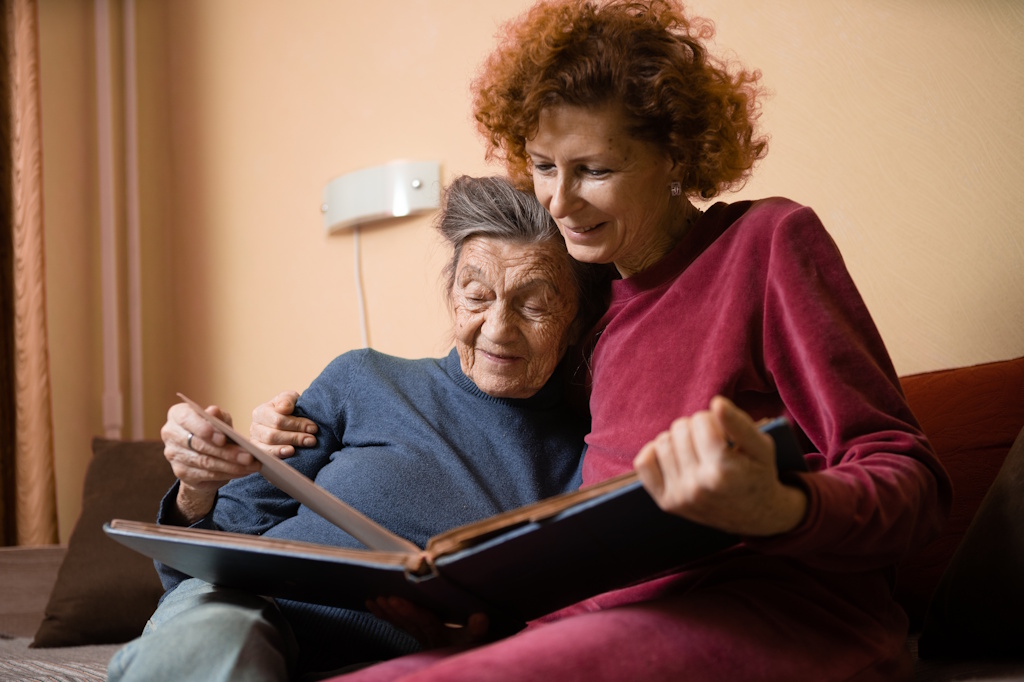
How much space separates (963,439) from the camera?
1317mm

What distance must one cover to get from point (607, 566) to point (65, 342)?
2241 mm

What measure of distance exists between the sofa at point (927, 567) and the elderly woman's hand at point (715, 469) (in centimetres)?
33

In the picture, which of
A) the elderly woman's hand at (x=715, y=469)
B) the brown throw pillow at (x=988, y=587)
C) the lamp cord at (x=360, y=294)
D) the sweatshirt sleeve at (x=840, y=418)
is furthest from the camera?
the lamp cord at (x=360, y=294)

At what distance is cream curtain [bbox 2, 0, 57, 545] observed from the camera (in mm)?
2391

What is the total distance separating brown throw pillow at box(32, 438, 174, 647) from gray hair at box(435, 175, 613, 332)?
1.03 m

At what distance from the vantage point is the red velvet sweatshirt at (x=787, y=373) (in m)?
0.77

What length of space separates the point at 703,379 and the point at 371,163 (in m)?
1.46

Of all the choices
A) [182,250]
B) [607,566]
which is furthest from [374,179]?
[607,566]

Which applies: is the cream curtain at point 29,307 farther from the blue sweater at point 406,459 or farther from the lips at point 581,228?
the lips at point 581,228

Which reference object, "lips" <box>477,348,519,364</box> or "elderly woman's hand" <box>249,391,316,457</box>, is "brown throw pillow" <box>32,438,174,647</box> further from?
"lips" <box>477,348,519,364</box>

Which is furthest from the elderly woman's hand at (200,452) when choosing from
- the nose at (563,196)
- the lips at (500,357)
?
the nose at (563,196)

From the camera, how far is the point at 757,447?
64cm

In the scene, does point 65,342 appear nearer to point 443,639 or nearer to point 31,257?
point 31,257

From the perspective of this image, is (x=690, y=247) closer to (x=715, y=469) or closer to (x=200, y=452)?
(x=715, y=469)
